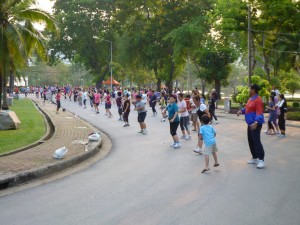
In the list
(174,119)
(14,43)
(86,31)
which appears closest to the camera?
(174,119)

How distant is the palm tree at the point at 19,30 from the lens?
16.5 m

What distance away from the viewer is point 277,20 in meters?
29.3

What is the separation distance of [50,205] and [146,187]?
1864 mm

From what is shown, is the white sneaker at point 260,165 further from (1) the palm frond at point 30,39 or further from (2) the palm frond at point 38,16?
(1) the palm frond at point 30,39

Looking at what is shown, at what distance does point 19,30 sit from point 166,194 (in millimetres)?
13275

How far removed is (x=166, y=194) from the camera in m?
6.81

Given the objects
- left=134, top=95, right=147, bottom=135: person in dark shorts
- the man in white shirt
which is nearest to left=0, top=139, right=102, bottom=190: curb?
the man in white shirt

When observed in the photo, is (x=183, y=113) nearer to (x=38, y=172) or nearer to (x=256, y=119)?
(x=256, y=119)

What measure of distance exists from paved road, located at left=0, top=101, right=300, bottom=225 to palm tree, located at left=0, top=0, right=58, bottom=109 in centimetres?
819

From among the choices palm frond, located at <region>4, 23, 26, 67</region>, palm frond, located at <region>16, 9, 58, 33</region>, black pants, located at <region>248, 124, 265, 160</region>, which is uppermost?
palm frond, located at <region>16, 9, 58, 33</region>

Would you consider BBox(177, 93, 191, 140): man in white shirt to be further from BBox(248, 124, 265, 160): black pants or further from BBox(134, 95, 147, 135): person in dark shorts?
BBox(248, 124, 265, 160): black pants

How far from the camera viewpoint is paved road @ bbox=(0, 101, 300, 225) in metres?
5.60

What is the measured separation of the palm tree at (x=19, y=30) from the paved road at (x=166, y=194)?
8.19m

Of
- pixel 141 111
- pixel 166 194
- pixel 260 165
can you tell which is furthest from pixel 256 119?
pixel 141 111
